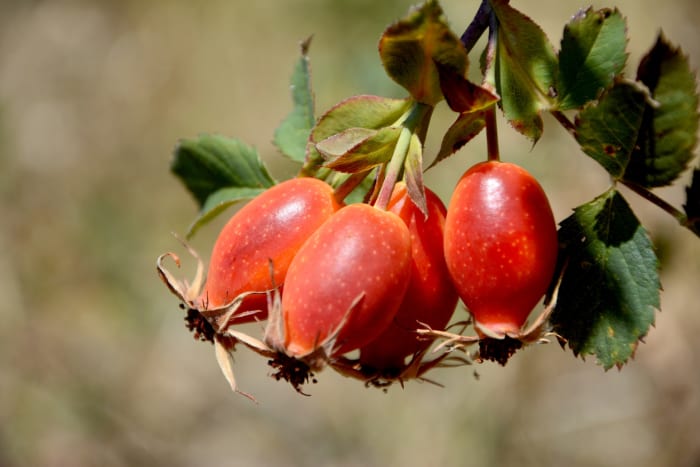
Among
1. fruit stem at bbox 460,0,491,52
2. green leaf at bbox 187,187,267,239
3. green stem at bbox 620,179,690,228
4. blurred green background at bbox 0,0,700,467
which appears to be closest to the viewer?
green stem at bbox 620,179,690,228

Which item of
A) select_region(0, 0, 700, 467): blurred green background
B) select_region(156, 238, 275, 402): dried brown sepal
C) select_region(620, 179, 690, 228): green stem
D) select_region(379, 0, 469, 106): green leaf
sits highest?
select_region(379, 0, 469, 106): green leaf

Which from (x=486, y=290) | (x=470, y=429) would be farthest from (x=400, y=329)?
(x=470, y=429)

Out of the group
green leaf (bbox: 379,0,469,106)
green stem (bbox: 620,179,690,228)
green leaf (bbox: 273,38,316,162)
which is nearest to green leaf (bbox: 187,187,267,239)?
green leaf (bbox: 273,38,316,162)

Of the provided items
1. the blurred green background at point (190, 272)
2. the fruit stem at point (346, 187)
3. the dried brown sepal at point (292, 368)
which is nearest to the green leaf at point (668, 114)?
the fruit stem at point (346, 187)

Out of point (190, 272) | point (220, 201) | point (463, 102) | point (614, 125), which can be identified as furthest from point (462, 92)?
point (190, 272)

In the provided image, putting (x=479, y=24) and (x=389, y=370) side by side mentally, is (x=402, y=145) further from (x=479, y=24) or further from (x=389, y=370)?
(x=389, y=370)

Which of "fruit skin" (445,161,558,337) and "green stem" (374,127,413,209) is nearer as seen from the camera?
"fruit skin" (445,161,558,337)

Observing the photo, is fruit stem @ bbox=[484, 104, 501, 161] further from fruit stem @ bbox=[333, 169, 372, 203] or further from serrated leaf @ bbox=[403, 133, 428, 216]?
fruit stem @ bbox=[333, 169, 372, 203]
